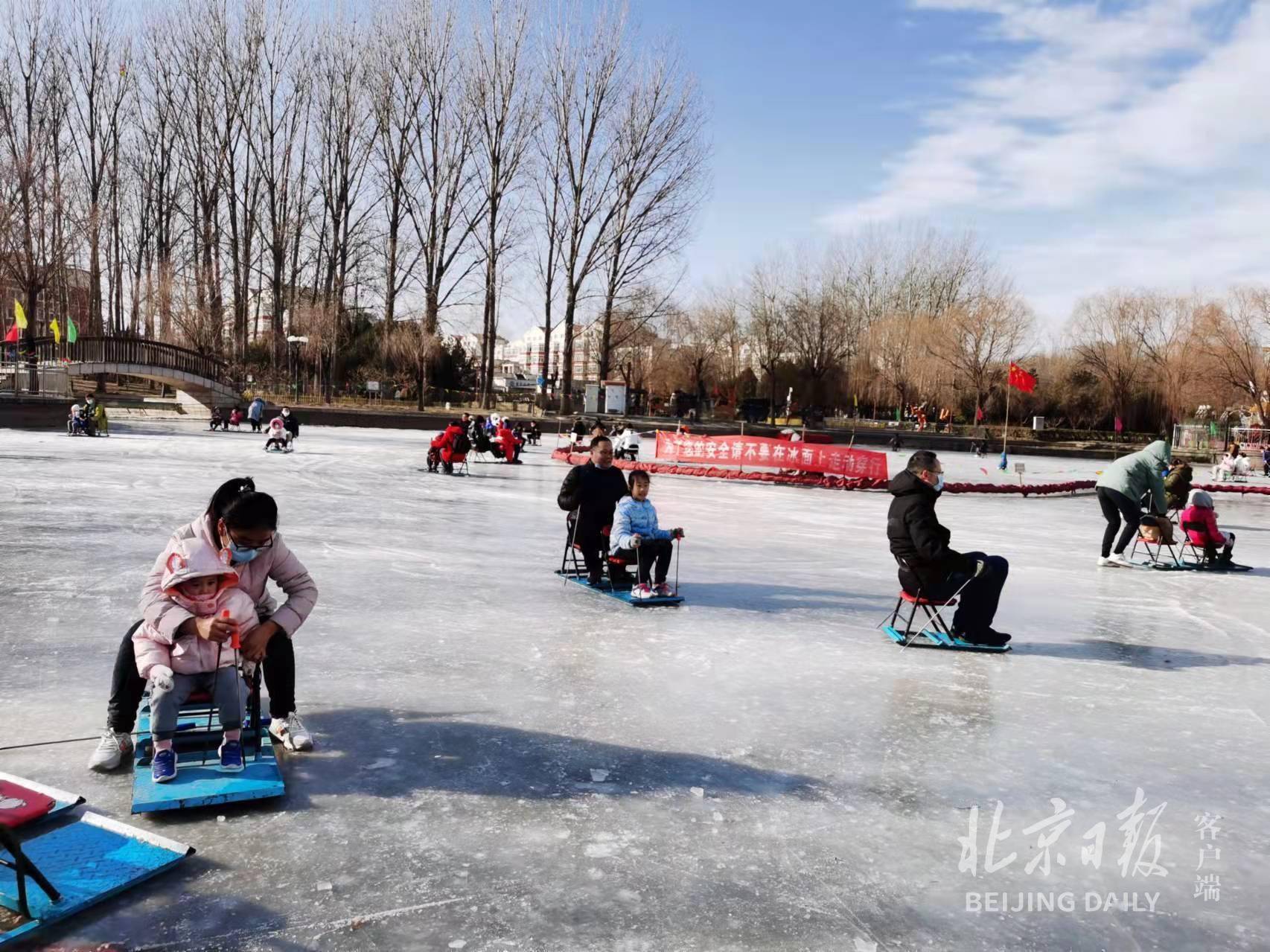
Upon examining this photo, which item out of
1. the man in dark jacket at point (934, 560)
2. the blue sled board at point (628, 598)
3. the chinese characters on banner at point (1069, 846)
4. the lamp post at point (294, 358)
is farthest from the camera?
the lamp post at point (294, 358)

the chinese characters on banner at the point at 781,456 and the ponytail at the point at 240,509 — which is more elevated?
the ponytail at the point at 240,509

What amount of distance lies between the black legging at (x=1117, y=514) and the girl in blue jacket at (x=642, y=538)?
5972 millimetres

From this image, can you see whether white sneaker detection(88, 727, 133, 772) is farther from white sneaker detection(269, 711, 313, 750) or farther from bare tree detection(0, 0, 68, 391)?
bare tree detection(0, 0, 68, 391)

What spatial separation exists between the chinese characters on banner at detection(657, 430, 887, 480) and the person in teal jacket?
33.9ft

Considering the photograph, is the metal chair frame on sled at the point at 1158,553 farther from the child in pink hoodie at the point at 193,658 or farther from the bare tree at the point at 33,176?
the bare tree at the point at 33,176

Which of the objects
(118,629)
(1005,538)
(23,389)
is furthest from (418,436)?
(118,629)

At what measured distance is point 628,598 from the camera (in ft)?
25.7

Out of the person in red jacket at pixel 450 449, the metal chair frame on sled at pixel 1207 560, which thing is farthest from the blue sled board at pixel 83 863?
the person in red jacket at pixel 450 449

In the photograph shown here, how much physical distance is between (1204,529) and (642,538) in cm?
751

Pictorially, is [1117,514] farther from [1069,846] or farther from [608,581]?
[1069,846]

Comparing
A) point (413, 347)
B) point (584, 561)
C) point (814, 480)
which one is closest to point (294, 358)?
point (413, 347)

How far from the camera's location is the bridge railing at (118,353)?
3319 centimetres

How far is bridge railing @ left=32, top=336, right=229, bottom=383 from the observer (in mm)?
33188

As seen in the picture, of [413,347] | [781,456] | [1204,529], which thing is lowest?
[1204,529]
